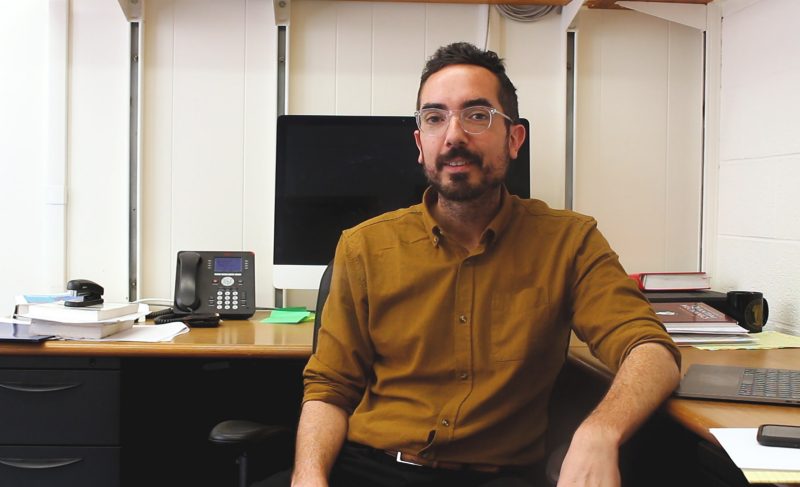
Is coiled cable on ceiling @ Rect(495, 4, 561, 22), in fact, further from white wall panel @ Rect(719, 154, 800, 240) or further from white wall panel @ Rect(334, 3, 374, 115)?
white wall panel @ Rect(719, 154, 800, 240)

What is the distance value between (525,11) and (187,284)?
1.35 m

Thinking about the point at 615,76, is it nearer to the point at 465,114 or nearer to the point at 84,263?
the point at 465,114

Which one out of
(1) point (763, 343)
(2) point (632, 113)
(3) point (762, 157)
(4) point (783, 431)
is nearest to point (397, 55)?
(2) point (632, 113)

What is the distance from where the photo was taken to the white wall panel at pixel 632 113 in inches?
89.8

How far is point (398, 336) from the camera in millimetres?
1380

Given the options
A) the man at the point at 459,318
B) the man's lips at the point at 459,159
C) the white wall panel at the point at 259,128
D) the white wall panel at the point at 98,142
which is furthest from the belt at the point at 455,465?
the white wall panel at the point at 98,142

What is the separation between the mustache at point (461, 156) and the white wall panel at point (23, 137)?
144 centimetres

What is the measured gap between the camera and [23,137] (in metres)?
2.19

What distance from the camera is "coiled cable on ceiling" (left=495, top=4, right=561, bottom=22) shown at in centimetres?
224

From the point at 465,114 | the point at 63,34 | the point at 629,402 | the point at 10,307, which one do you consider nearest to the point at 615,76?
the point at 465,114

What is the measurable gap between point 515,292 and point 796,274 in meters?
0.95

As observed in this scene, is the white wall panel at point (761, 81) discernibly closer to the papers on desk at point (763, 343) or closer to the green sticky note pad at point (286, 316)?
the papers on desk at point (763, 343)

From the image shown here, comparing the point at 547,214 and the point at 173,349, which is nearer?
the point at 547,214

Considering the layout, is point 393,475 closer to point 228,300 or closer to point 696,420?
point 696,420
